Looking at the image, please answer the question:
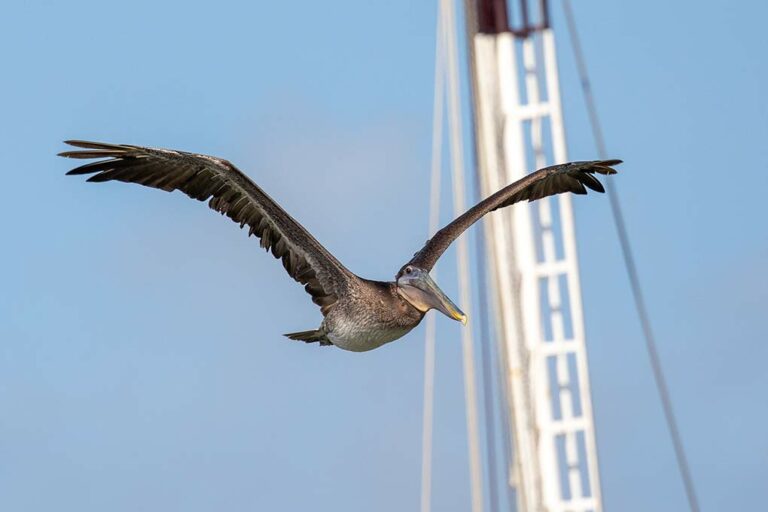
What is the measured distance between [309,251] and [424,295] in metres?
1.19

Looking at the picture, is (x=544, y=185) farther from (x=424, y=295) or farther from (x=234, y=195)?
(x=234, y=195)

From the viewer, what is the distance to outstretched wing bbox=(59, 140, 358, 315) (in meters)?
16.8

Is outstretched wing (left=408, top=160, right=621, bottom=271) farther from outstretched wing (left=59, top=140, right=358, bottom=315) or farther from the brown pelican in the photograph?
outstretched wing (left=59, top=140, right=358, bottom=315)

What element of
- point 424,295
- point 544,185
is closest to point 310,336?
point 424,295

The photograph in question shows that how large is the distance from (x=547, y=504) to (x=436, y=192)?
9.00 meters

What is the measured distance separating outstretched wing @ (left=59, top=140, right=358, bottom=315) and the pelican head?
56cm

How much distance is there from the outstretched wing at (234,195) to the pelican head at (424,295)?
0.56 meters

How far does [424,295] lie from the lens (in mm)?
16828

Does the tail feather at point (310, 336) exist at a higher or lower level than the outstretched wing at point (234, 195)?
lower

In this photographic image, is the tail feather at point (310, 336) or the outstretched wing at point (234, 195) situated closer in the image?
the outstretched wing at point (234, 195)

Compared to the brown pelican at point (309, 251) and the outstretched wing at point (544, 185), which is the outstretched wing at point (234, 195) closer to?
the brown pelican at point (309, 251)

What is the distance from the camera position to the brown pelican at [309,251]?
16.8m

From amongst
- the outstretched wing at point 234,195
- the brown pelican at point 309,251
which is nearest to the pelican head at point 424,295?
the brown pelican at point 309,251

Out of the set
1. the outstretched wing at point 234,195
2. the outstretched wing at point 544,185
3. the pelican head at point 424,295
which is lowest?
the pelican head at point 424,295
